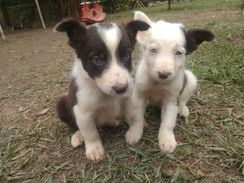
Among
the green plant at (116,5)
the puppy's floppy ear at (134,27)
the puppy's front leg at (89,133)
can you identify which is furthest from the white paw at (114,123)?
the green plant at (116,5)

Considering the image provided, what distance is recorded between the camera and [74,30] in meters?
3.42

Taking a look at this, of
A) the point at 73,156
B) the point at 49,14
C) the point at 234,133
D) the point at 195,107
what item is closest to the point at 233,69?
the point at 195,107

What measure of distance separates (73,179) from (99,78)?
1068 mm

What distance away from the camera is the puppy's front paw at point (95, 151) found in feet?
11.8

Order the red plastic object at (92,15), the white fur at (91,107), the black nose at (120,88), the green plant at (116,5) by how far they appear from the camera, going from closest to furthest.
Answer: the black nose at (120,88), the white fur at (91,107), the red plastic object at (92,15), the green plant at (116,5)

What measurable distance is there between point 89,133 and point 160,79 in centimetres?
93

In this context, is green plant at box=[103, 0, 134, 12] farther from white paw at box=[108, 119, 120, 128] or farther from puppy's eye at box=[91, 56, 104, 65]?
puppy's eye at box=[91, 56, 104, 65]

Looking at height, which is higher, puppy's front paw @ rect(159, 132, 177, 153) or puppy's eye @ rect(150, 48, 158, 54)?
puppy's eye @ rect(150, 48, 158, 54)

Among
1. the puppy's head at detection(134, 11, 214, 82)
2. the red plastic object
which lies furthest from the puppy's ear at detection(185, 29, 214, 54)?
the red plastic object

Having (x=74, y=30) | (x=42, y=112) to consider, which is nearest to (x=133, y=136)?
(x=74, y=30)

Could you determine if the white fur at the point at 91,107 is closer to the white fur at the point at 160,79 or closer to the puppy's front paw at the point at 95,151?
the puppy's front paw at the point at 95,151

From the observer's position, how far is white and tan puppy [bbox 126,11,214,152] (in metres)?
3.52

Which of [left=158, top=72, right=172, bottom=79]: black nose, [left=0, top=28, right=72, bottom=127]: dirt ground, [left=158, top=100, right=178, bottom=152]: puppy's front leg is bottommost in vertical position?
[left=0, top=28, right=72, bottom=127]: dirt ground

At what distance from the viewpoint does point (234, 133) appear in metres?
3.87
